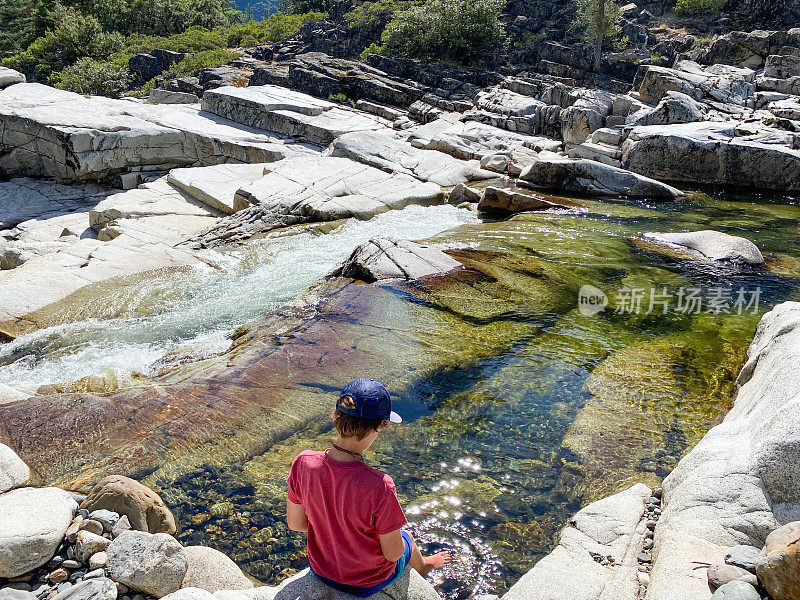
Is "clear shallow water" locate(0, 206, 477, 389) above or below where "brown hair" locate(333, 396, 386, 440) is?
below

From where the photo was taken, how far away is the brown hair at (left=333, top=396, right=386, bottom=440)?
3.06 m

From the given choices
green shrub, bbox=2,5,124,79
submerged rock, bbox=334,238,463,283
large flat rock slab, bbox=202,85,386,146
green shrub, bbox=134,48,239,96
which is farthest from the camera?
green shrub, bbox=2,5,124,79

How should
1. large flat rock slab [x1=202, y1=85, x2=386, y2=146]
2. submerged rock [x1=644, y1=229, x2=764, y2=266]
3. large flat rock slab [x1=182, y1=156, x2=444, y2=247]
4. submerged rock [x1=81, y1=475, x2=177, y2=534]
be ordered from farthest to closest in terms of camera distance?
large flat rock slab [x1=202, y1=85, x2=386, y2=146]
large flat rock slab [x1=182, y1=156, x2=444, y2=247]
submerged rock [x1=644, y1=229, x2=764, y2=266]
submerged rock [x1=81, y1=475, x2=177, y2=534]

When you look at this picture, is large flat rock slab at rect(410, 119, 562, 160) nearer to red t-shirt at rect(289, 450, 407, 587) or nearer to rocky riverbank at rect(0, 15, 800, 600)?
rocky riverbank at rect(0, 15, 800, 600)

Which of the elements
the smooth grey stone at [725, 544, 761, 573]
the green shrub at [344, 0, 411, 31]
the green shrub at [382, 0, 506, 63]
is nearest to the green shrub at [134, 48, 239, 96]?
the green shrub at [344, 0, 411, 31]

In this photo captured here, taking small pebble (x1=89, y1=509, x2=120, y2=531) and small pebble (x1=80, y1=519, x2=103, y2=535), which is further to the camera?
small pebble (x1=89, y1=509, x2=120, y2=531)

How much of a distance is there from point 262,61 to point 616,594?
134 ft

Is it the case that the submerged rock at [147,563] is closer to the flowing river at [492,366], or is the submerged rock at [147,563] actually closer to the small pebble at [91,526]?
the small pebble at [91,526]

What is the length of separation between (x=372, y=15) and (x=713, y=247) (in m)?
36.4

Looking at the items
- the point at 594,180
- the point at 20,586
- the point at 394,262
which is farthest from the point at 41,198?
the point at 20,586

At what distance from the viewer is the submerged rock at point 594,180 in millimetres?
18328

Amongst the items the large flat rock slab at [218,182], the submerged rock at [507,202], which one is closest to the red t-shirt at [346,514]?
the large flat rock slab at [218,182]

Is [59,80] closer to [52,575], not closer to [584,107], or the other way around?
[584,107]

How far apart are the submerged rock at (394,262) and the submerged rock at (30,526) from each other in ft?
22.4
